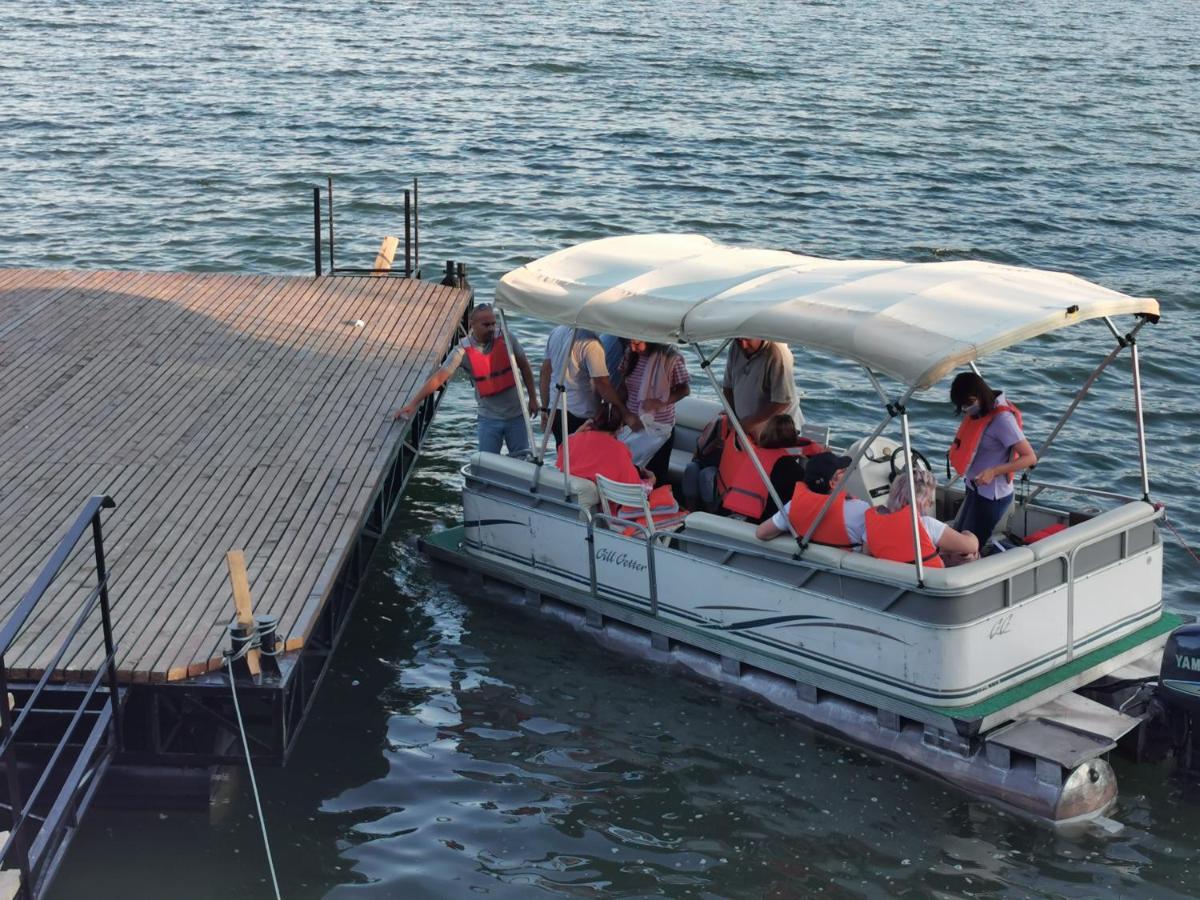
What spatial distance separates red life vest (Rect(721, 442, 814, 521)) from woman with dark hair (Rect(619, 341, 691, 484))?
4.46 feet

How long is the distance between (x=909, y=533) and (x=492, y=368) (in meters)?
4.64

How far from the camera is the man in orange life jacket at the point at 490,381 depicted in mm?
13203

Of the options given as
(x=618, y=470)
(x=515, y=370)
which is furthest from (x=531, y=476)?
(x=515, y=370)

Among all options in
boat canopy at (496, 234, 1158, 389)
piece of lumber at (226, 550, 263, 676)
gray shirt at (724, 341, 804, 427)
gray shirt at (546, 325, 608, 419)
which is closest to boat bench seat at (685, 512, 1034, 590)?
boat canopy at (496, 234, 1158, 389)

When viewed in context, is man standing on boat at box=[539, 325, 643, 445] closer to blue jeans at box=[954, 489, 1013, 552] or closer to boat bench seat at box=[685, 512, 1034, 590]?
boat bench seat at box=[685, 512, 1034, 590]

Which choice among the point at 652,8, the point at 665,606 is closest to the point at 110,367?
the point at 665,606

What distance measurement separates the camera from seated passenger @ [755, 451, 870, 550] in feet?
34.3

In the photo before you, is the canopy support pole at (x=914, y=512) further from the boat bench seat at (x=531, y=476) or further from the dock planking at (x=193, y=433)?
the dock planking at (x=193, y=433)

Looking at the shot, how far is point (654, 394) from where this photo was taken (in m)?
12.6

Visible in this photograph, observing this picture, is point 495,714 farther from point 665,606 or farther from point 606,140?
point 606,140

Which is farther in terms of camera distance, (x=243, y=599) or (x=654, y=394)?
(x=654, y=394)

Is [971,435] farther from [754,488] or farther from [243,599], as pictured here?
[243,599]

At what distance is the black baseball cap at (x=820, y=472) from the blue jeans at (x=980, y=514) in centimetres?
119

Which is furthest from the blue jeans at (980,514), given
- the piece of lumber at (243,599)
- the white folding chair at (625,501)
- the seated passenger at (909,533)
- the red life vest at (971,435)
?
the piece of lumber at (243,599)
